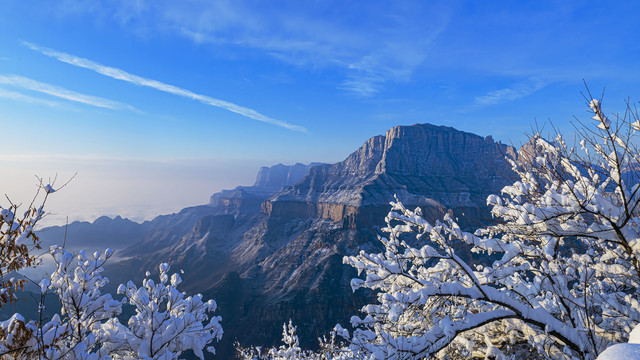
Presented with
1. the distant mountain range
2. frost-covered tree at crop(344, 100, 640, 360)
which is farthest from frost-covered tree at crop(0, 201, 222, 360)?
the distant mountain range

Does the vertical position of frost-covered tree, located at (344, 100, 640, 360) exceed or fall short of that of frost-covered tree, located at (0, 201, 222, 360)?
it exceeds it

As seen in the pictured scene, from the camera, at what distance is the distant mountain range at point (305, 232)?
67.1 m

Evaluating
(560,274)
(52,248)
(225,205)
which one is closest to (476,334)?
(560,274)

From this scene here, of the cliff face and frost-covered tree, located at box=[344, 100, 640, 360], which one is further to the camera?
the cliff face

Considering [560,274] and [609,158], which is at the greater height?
[609,158]

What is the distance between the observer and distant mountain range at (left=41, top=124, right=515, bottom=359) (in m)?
67.1

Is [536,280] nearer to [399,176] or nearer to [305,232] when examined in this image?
[305,232]

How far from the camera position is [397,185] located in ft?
385

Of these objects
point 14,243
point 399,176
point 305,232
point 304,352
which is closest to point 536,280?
point 14,243

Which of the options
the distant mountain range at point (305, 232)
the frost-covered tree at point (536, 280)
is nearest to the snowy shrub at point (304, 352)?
the frost-covered tree at point (536, 280)

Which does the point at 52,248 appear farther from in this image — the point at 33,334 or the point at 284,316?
the point at 284,316

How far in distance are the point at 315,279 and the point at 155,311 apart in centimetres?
7397

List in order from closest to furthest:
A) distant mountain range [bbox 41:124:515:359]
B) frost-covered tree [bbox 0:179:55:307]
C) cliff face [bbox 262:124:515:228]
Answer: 1. frost-covered tree [bbox 0:179:55:307]
2. distant mountain range [bbox 41:124:515:359]
3. cliff face [bbox 262:124:515:228]

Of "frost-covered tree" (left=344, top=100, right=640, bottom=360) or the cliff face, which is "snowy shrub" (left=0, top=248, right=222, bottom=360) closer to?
"frost-covered tree" (left=344, top=100, right=640, bottom=360)
